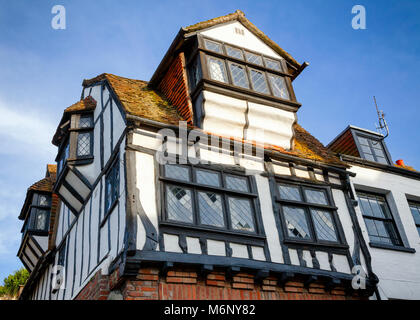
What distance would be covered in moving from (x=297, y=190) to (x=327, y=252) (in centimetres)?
149

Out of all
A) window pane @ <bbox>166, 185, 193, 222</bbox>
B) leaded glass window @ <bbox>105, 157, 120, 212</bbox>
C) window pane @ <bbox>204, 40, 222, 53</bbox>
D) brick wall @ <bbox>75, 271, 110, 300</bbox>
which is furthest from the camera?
window pane @ <bbox>204, 40, 222, 53</bbox>

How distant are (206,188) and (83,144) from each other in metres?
3.92

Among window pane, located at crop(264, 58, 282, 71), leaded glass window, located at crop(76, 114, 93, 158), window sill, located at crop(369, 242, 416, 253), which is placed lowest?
window sill, located at crop(369, 242, 416, 253)

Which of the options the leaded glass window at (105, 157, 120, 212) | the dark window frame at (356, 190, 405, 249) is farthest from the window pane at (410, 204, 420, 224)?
the leaded glass window at (105, 157, 120, 212)

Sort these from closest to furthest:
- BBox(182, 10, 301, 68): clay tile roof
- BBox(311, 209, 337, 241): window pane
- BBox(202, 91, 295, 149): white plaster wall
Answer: BBox(311, 209, 337, 241): window pane
BBox(202, 91, 295, 149): white plaster wall
BBox(182, 10, 301, 68): clay tile roof

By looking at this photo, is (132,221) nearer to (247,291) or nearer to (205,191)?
(205,191)

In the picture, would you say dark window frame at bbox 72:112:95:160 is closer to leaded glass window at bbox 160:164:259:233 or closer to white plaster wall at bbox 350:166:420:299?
leaded glass window at bbox 160:164:259:233

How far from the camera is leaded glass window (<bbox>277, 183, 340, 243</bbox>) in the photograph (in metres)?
9.05

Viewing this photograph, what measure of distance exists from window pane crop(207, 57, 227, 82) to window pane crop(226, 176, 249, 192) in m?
2.45

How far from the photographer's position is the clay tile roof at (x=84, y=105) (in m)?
11.1

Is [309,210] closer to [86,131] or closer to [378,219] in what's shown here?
[378,219]
